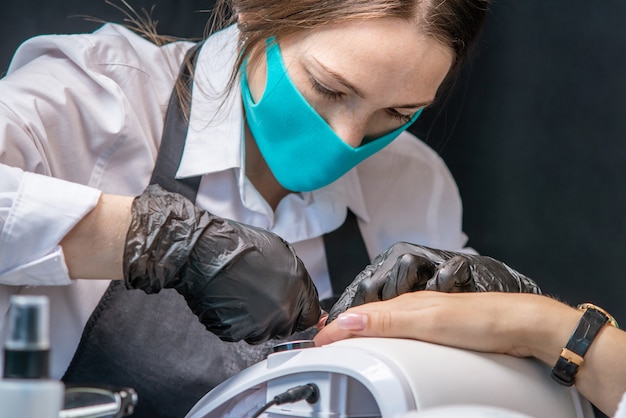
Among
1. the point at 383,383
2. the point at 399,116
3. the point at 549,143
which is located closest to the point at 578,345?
the point at 383,383

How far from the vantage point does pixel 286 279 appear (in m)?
0.99

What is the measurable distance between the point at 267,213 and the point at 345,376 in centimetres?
59

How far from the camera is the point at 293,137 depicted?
1.23m

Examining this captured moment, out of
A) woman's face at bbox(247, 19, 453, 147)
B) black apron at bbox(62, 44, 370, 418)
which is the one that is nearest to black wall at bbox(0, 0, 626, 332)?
woman's face at bbox(247, 19, 453, 147)

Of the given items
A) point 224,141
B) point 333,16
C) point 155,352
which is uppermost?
point 333,16

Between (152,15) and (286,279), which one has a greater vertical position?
(152,15)

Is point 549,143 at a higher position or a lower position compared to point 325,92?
lower

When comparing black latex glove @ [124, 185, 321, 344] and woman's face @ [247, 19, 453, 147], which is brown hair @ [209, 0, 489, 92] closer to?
woman's face @ [247, 19, 453, 147]

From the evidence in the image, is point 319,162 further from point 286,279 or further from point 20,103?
point 20,103

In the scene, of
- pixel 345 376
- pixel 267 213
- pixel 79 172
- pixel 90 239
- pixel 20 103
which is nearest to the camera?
pixel 345 376

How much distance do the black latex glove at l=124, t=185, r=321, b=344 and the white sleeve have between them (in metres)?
0.08

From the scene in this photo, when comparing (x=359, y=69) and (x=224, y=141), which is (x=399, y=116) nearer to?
(x=359, y=69)

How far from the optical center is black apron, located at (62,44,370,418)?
3.83 ft

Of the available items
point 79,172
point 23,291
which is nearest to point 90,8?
point 79,172
